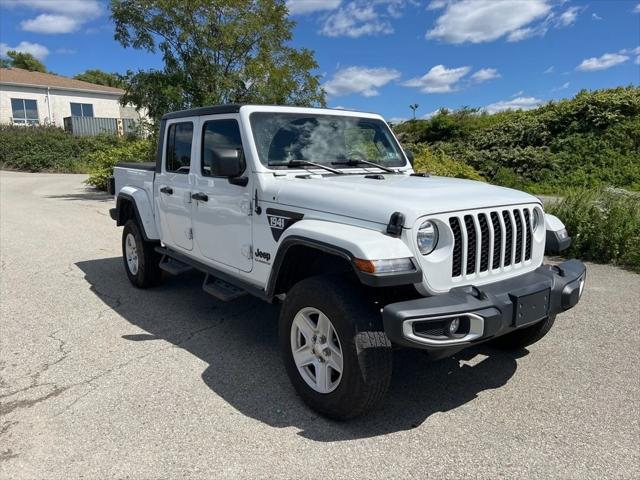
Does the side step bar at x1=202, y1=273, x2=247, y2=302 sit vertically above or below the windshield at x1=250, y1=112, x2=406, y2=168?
below

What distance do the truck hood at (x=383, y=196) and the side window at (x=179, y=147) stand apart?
1.39 metres

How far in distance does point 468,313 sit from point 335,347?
0.85 metres

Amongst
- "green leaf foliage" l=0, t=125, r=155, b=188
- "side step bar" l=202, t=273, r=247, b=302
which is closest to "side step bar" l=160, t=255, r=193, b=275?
"side step bar" l=202, t=273, r=247, b=302

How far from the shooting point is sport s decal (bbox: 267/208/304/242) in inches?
135

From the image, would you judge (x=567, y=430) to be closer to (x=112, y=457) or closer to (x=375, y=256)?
(x=375, y=256)

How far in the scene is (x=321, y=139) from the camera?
419 cm

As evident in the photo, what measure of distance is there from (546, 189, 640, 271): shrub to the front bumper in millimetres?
4443

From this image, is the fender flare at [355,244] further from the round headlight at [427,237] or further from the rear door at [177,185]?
the rear door at [177,185]

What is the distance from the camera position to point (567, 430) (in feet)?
9.87

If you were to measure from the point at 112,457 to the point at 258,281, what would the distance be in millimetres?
1532

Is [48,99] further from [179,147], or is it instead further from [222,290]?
[222,290]

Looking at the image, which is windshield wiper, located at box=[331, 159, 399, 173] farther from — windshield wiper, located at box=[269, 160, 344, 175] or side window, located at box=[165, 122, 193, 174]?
side window, located at box=[165, 122, 193, 174]

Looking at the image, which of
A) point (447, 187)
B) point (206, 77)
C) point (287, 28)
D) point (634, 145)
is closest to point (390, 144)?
point (447, 187)

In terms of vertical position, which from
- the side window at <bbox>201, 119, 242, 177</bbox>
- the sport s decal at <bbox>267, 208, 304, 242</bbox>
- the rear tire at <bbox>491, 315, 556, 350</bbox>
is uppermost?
the side window at <bbox>201, 119, 242, 177</bbox>
